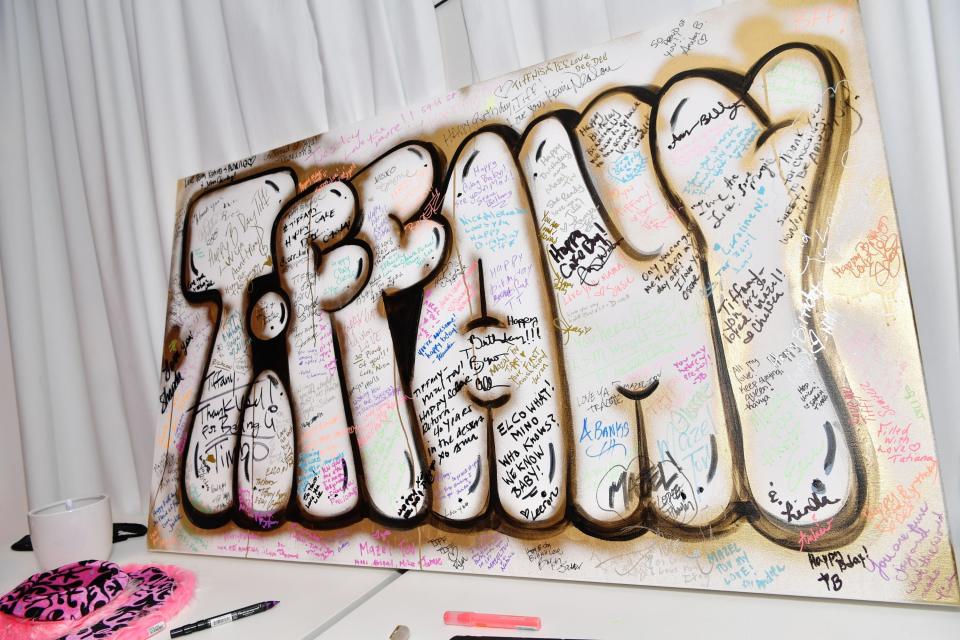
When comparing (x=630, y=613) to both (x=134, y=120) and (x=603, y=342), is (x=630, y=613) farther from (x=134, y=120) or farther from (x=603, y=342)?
(x=134, y=120)

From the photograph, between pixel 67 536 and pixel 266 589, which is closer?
pixel 266 589

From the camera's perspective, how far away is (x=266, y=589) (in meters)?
0.82

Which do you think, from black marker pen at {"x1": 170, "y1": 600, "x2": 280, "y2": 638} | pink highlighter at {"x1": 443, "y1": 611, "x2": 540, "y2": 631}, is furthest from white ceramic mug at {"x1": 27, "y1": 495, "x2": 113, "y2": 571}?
pink highlighter at {"x1": 443, "y1": 611, "x2": 540, "y2": 631}

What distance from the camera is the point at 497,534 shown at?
2.56ft

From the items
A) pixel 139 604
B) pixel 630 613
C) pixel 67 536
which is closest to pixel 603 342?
pixel 630 613

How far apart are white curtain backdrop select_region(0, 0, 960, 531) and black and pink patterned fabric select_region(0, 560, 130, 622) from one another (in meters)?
0.66

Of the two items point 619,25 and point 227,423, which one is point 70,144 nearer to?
point 227,423

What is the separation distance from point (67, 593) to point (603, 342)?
68 centimetres

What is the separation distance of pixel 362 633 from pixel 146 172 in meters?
1.15

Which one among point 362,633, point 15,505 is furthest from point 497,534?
point 15,505

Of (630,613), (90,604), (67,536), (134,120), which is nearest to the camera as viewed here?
(630,613)

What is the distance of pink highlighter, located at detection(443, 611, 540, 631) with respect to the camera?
0.63 metres

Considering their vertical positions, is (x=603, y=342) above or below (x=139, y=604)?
above

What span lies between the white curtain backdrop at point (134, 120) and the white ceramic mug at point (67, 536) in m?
0.50
